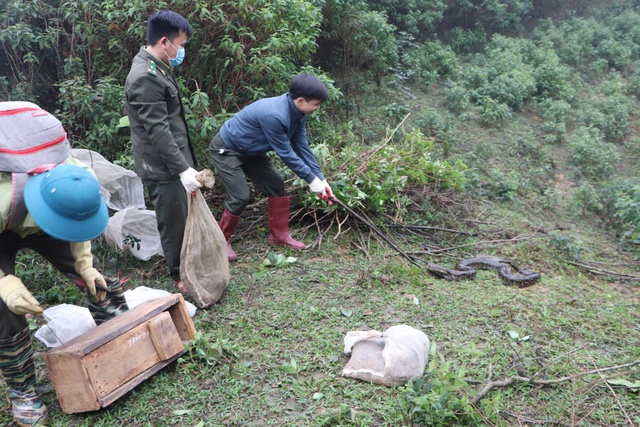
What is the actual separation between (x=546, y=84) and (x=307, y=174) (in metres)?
8.49

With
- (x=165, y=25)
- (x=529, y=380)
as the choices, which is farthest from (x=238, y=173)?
(x=529, y=380)

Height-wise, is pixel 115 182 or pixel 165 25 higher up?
pixel 165 25

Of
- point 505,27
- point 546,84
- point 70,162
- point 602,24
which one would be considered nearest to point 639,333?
point 70,162

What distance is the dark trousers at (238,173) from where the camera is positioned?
422 cm

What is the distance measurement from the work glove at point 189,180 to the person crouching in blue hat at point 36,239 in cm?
79

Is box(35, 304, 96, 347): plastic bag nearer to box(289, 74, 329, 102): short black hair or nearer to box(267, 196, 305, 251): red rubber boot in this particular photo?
box(267, 196, 305, 251): red rubber boot

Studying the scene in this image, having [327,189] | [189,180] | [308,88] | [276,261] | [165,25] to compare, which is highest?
[165,25]

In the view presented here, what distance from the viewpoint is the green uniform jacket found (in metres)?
3.27

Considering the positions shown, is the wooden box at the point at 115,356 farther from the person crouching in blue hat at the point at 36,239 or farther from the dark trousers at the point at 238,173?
the dark trousers at the point at 238,173

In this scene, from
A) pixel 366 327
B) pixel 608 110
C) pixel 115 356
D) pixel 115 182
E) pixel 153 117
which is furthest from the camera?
pixel 608 110

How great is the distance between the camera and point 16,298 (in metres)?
2.35

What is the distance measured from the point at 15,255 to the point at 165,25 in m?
1.67

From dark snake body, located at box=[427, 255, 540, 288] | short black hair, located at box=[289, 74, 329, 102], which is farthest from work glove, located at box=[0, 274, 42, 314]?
dark snake body, located at box=[427, 255, 540, 288]

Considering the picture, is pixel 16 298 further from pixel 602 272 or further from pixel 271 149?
pixel 602 272
